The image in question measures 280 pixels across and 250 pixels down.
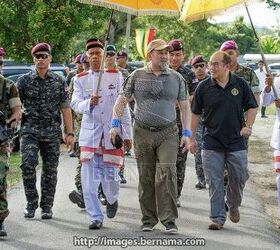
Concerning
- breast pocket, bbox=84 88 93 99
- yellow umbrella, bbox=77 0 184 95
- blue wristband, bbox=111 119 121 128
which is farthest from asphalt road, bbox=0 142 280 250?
yellow umbrella, bbox=77 0 184 95

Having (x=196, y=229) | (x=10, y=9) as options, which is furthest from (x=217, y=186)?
(x=10, y=9)

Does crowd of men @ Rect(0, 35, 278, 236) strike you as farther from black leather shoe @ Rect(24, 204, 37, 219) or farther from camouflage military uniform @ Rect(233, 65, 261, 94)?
camouflage military uniform @ Rect(233, 65, 261, 94)

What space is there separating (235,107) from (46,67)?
7.28ft

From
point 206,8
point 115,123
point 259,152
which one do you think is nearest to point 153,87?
point 115,123

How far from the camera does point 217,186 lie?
362 inches

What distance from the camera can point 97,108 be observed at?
31.3 feet

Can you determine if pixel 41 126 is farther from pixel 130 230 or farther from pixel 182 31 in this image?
pixel 182 31

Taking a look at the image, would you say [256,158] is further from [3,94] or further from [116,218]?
[3,94]

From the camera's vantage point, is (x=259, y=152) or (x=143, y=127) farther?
(x=259, y=152)

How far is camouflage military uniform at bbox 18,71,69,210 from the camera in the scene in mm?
9711

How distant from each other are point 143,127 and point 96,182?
0.91m

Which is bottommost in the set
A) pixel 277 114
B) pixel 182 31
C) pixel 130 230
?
pixel 130 230

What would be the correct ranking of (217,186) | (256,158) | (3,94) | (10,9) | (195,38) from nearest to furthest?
(3,94)
(217,186)
(256,158)
(10,9)
(195,38)

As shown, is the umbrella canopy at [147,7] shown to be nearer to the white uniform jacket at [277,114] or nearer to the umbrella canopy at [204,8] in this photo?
the umbrella canopy at [204,8]
